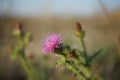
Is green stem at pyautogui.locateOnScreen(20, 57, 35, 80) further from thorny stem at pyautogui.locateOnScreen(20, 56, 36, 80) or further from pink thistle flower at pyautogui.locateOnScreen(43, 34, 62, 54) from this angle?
pink thistle flower at pyautogui.locateOnScreen(43, 34, 62, 54)

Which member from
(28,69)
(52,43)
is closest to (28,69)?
(28,69)

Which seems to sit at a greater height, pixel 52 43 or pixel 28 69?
pixel 28 69

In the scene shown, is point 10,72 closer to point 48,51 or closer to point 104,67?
point 104,67

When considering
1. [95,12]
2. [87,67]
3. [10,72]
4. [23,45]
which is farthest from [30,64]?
[10,72]

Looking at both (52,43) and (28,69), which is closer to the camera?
(52,43)

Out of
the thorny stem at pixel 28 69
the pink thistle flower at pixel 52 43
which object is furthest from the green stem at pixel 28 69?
the pink thistle flower at pixel 52 43

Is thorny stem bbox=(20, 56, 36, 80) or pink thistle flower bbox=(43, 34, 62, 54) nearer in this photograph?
pink thistle flower bbox=(43, 34, 62, 54)

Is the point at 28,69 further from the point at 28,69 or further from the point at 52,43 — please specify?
the point at 52,43

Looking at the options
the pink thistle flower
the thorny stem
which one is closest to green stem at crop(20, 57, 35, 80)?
the thorny stem

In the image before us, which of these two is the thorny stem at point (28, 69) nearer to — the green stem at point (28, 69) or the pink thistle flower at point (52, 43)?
the green stem at point (28, 69)
